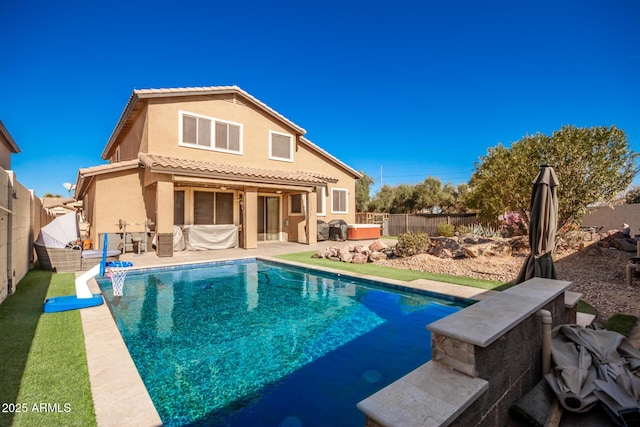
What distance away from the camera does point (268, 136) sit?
17.2m

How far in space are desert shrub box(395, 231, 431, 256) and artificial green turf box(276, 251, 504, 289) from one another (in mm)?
1623

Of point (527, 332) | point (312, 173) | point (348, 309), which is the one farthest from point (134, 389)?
point (312, 173)

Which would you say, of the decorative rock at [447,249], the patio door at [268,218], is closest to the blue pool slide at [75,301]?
the decorative rock at [447,249]

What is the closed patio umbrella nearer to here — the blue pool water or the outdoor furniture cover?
the blue pool water

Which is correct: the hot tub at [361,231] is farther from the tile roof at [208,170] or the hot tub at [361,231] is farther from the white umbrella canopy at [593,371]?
the white umbrella canopy at [593,371]

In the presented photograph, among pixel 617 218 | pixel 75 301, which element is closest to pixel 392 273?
pixel 75 301

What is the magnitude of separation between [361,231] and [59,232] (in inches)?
580

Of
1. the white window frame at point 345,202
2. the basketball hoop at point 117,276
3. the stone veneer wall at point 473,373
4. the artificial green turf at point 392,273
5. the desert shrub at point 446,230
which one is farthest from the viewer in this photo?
the white window frame at point 345,202

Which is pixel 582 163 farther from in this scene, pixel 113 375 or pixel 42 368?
pixel 42 368

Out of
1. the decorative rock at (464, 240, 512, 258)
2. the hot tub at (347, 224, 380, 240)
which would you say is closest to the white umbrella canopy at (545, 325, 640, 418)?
the decorative rock at (464, 240, 512, 258)

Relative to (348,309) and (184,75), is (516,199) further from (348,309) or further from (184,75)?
(184,75)

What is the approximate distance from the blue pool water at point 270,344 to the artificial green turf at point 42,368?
769mm

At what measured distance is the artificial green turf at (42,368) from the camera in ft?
8.63

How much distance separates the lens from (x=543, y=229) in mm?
5242
